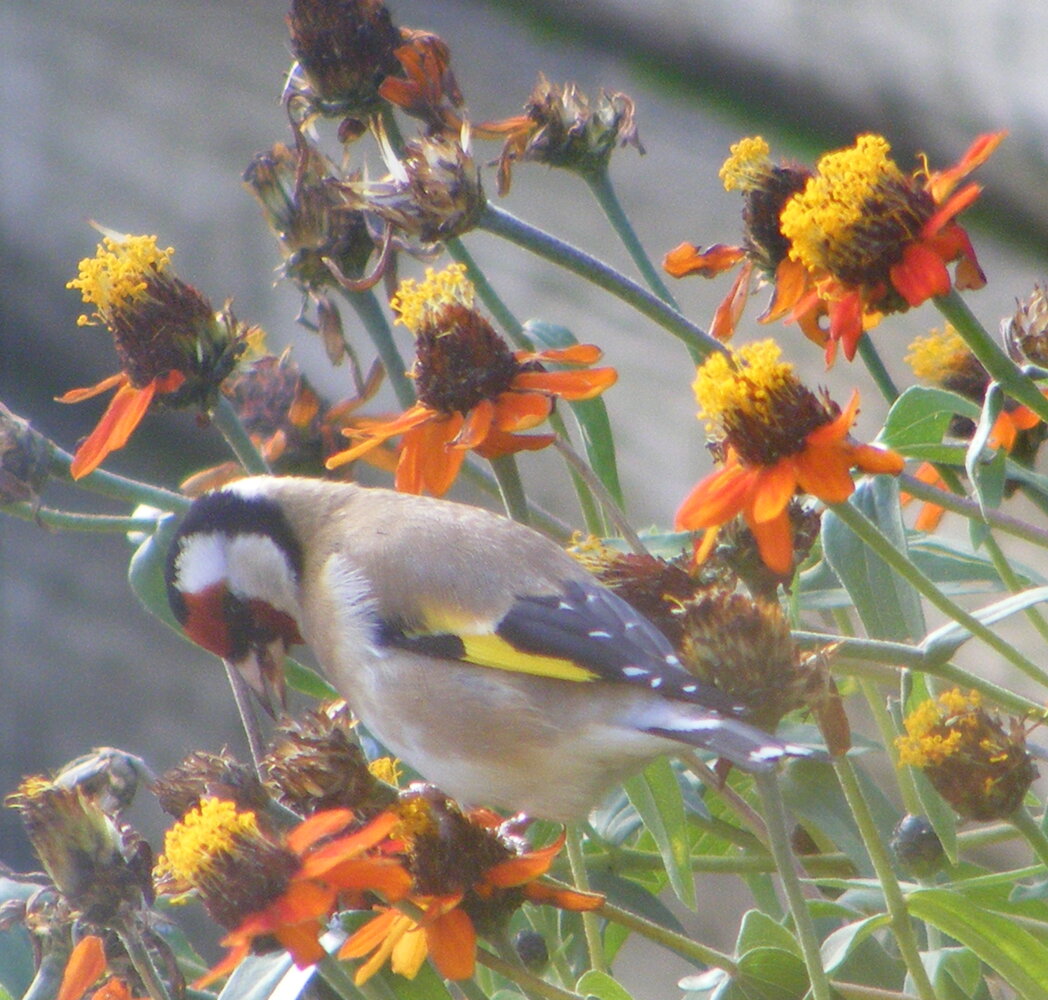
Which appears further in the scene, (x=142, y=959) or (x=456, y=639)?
(x=456, y=639)

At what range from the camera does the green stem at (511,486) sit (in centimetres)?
61

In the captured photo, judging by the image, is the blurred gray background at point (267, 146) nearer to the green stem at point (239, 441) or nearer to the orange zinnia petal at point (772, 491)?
the green stem at point (239, 441)

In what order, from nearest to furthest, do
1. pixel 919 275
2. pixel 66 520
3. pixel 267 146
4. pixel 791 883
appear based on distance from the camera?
pixel 791 883 < pixel 919 275 < pixel 66 520 < pixel 267 146

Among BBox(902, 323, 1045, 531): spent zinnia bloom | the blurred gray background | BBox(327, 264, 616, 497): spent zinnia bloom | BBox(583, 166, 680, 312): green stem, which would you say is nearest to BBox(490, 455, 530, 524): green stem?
BBox(327, 264, 616, 497): spent zinnia bloom

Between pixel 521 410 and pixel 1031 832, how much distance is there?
0.26 metres

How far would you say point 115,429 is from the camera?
2.15ft

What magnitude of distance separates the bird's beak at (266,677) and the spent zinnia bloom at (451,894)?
157 mm

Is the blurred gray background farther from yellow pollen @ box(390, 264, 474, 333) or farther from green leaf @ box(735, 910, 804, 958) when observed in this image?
green leaf @ box(735, 910, 804, 958)

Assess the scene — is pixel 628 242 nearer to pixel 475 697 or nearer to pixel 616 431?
pixel 475 697

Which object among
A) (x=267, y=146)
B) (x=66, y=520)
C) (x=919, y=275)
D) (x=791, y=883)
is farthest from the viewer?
(x=267, y=146)

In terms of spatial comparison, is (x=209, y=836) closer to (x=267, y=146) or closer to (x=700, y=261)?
(x=700, y=261)

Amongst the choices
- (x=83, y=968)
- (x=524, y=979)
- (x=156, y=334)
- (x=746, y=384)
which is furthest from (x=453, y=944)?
(x=156, y=334)

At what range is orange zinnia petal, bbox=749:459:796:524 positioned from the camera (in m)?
0.52

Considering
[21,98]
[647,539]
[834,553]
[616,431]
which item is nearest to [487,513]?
[647,539]
